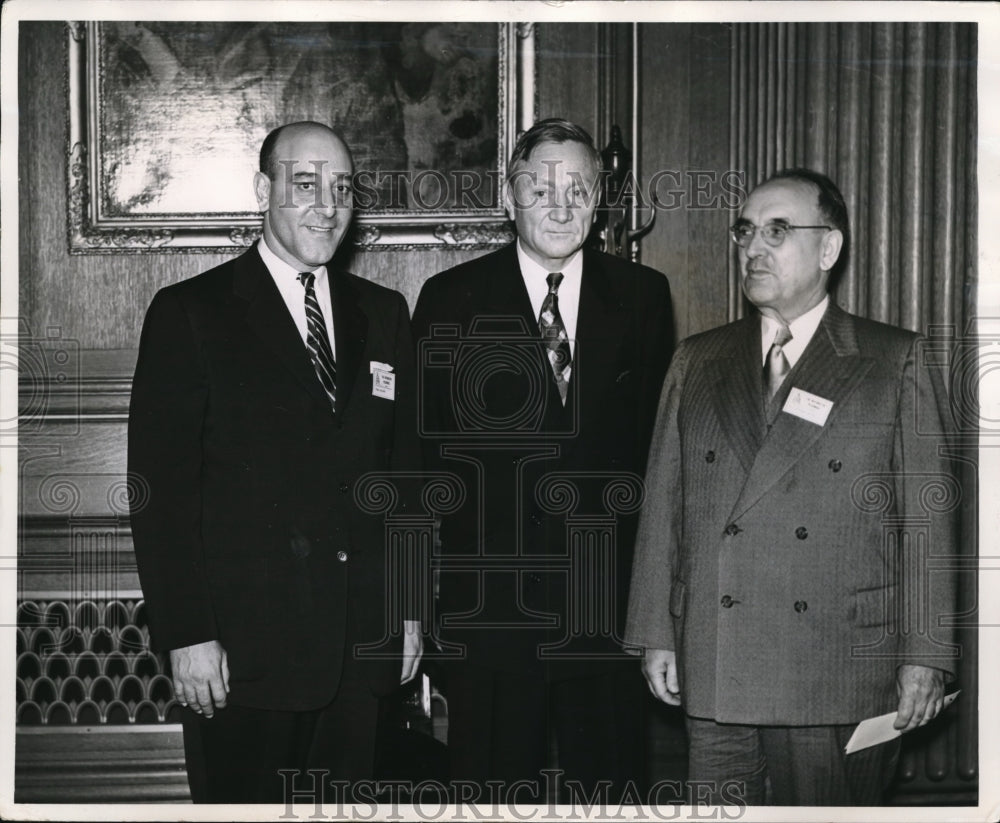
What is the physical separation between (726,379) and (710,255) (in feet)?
2.68

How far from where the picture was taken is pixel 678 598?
104 inches

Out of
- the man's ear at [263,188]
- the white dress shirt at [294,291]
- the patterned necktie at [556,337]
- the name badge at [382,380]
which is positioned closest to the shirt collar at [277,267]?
the white dress shirt at [294,291]

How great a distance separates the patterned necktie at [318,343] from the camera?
2768 mm

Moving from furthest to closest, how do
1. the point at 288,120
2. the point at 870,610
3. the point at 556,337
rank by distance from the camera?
the point at 288,120
the point at 556,337
the point at 870,610

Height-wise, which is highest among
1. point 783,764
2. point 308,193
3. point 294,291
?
point 308,193

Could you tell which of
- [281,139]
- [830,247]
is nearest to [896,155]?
[830,247]

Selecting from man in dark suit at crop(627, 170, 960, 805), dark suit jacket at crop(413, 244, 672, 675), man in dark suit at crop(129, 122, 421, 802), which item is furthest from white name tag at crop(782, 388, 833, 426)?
man in dark suit at crop(129, 122, 421, 802)

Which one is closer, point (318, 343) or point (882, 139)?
point (318, 343)

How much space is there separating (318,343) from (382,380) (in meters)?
0.18

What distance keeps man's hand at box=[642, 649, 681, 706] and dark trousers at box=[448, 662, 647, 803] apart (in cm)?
17

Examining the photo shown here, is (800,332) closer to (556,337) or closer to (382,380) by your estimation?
(556,337)

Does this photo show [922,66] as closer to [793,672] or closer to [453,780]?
[793,672]

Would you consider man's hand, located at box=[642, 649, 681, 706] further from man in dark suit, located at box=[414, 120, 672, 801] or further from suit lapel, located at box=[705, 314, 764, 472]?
suit lapel, located at box=[705, 314, 764, 472]

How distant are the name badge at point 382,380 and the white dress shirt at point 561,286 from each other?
1.28 feet
